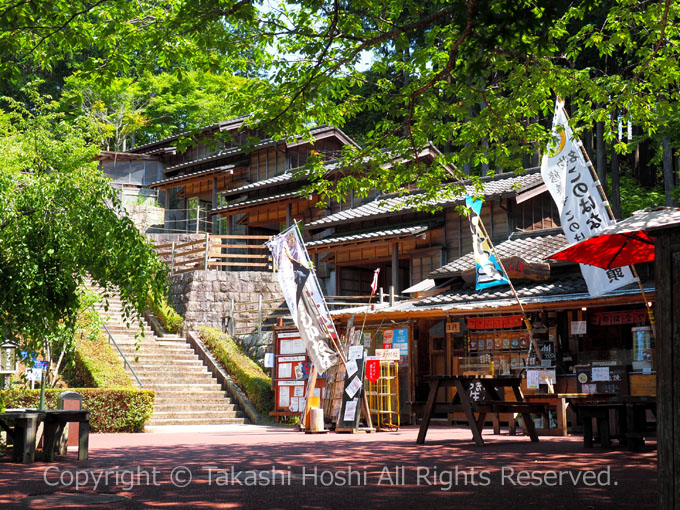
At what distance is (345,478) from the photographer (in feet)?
22.4

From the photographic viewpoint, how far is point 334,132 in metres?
32.1

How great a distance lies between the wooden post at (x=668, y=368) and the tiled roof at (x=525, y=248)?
13778 millimetres

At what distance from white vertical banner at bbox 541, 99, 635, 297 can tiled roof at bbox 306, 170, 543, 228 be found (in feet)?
19.8

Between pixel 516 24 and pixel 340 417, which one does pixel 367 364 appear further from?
pixel 516 24

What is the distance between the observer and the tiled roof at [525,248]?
→ 1855 cm

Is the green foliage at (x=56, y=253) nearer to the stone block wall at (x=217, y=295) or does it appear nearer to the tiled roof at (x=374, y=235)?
the tiled roof at (x=374, y=235)

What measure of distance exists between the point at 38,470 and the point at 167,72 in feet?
119

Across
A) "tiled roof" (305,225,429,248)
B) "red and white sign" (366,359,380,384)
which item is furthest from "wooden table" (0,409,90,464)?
"tiled roof" (305,225,429,248)

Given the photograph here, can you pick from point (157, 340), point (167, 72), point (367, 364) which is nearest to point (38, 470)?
point (367, 364)

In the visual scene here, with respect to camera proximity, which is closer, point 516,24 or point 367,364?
point 516,24

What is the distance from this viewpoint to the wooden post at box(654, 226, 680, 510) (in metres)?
4.03

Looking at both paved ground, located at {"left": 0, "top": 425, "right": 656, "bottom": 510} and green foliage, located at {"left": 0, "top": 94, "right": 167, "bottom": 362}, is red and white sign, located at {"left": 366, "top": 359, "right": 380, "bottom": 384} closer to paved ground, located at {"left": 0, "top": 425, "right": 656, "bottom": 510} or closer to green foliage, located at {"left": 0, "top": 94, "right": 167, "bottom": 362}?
paved ground, located at {"left": 0, "top": 425, "right": 656, "bottom": 510}

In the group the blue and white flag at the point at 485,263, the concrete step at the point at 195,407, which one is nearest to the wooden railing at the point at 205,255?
the concrete step at the point at 195,407

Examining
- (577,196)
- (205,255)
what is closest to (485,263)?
(577,196)
